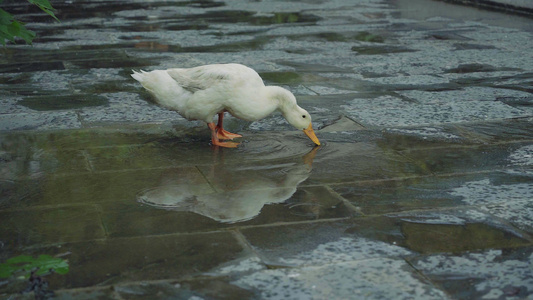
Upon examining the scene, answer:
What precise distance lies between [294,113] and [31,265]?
2801 millimetres

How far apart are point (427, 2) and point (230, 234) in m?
14.1

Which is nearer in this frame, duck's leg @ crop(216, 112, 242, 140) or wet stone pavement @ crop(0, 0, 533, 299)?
wet stone pavement @ crop(0, 0, 533, 299)

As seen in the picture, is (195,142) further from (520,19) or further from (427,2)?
(427,2)

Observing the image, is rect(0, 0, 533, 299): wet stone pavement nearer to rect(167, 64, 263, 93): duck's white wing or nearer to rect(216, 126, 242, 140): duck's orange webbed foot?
rect(216, 126, 242, 140): duck's orange webbed foot

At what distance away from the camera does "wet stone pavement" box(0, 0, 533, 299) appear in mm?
3783

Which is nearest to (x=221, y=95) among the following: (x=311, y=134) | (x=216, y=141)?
(x=216, y=141)

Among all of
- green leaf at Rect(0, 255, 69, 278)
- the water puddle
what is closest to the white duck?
the water puddle

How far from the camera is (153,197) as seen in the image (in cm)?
498

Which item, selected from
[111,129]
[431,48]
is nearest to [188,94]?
[111,129]

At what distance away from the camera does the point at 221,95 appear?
19.4 feet

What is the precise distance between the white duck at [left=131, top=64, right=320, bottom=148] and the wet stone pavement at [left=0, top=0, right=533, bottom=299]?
0.98ft

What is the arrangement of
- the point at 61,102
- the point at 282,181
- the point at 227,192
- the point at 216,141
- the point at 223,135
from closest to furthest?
the point at 227,192 < the point at 282,181 < the point at 216,141 < the point at 223,135 < the point at 61,102

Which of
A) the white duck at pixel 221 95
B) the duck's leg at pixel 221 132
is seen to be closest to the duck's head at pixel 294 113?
the white duck at pixel 221 95

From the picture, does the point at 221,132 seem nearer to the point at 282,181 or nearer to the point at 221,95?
the point at 221,95
